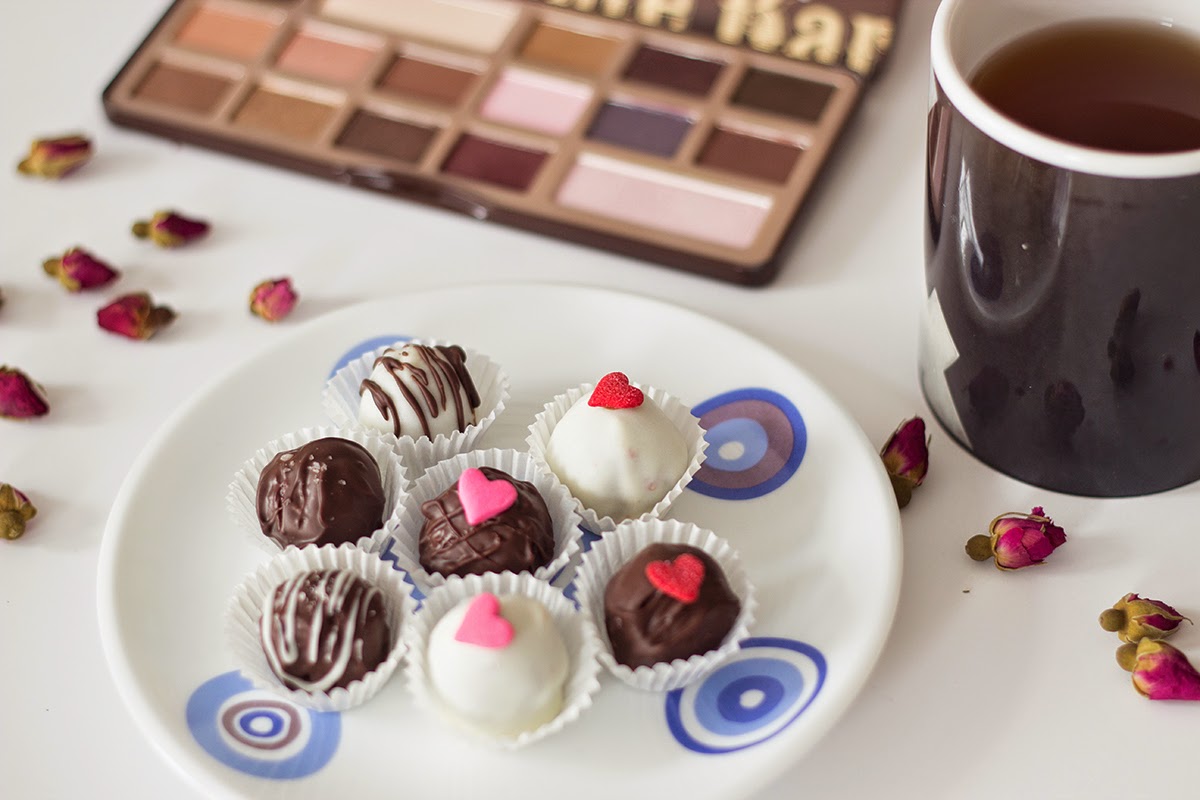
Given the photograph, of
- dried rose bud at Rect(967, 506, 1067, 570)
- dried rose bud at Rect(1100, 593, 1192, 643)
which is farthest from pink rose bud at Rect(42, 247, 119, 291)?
dried rose bud at Rect(1100, 593, 1192, 643)

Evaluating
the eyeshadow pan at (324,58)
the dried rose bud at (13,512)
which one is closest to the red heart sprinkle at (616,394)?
the dried rose bud at (13,512)

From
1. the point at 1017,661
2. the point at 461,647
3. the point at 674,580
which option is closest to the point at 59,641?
the point at 461,647

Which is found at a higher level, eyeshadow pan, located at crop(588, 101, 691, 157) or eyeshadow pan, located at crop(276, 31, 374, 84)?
eyeshadow pan, located at crop(276, 31, 374, 84)

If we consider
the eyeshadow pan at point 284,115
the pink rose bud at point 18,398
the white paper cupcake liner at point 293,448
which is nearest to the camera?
the white paper cupcake liner at point 293,448

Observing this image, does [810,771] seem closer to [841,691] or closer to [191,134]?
[841,691]

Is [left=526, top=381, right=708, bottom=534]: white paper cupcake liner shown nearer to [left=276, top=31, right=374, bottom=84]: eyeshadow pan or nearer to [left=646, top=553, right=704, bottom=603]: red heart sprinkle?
[left=646, top=553, right=704, bottom=603]: red heart sprinkle

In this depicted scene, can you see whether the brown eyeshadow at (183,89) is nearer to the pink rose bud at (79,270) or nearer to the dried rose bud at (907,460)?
the pink rose bud at (79,270)
